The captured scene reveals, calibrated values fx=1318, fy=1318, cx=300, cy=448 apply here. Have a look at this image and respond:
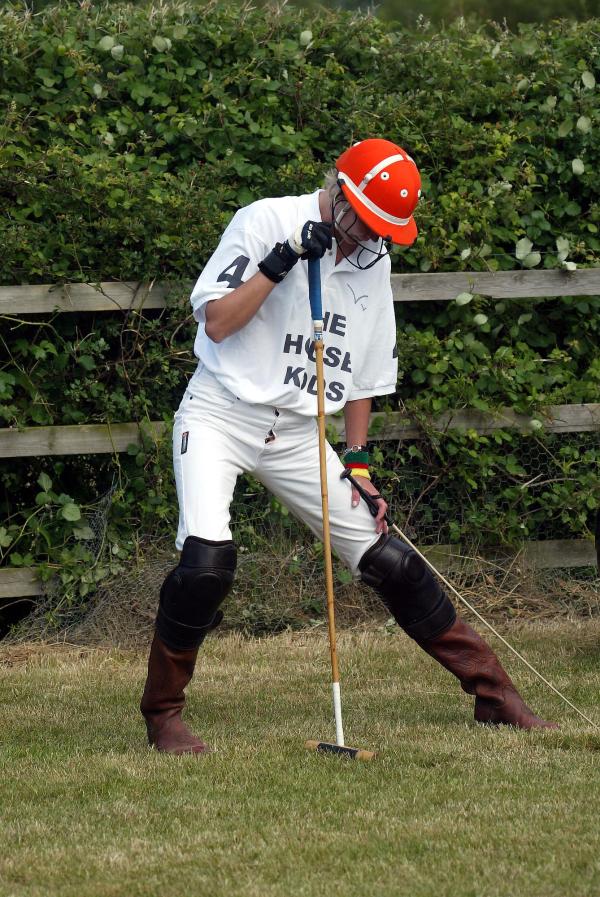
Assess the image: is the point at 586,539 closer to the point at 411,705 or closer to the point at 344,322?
the point at 411,705

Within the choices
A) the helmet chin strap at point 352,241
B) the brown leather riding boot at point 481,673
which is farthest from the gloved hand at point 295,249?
the brown leather riding boot at point 481,673

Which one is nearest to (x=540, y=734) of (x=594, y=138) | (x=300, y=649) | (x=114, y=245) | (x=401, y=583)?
(x=401, y=583)

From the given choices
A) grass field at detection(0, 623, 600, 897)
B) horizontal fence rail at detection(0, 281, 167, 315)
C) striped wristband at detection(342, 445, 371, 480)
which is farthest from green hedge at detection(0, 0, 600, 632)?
striped wristband at detection(342, 445, 371, 480)

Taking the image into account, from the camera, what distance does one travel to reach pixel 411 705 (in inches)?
226

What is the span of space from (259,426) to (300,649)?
90.7 inches

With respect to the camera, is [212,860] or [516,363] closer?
[212,860]

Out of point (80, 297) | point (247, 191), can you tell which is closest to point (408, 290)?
point (247, 191)

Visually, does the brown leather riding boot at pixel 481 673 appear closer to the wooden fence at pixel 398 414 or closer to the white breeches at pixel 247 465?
the white breeches at pixel 247 465

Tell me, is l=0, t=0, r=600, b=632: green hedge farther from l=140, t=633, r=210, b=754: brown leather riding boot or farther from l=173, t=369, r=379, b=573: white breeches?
l=140, t=633, r=210, b=754: brown leather riding boot

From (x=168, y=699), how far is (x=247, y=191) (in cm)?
380

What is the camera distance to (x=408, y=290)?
7.64 m

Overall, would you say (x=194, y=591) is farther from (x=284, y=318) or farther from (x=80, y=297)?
(x=80, y=297)

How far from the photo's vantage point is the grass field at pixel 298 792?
143 inches

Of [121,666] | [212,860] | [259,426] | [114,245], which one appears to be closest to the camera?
[212,860]
